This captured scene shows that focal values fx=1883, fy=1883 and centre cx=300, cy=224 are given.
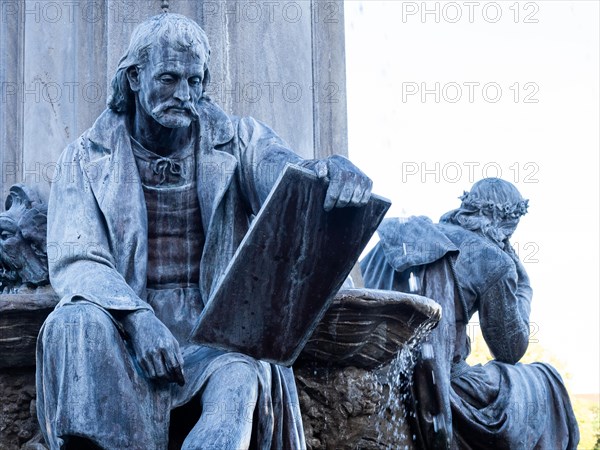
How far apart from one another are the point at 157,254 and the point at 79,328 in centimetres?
94

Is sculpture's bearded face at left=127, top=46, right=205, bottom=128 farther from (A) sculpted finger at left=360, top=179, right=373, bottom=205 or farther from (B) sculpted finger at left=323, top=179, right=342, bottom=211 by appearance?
(A) sculpted finger at left=360, top=179, right=373, bottom=205

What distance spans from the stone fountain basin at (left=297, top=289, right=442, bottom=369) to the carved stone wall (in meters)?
1.66

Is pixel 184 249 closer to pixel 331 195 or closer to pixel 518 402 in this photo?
pixel 331 195

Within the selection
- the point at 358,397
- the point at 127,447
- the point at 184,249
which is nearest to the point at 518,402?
the point at 358,397

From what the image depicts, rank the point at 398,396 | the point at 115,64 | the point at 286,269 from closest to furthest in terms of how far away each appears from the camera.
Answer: the point at 286,269 < the point at 398,396 < the point at 115,64

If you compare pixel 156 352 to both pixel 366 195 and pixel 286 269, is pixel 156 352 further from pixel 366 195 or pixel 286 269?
pixel 366 195

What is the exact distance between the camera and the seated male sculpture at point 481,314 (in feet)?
34.6

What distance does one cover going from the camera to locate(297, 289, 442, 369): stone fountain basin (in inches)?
349

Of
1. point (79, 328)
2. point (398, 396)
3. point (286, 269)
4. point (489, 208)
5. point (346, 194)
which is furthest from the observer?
point (489, 208)

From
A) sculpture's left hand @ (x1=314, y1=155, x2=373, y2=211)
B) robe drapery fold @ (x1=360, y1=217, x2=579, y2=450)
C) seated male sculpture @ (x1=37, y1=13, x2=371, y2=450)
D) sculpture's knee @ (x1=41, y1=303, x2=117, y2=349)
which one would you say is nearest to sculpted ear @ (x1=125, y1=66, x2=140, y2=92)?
seated male sculpture @ (x1=37, y1=13, x2=371, y2=450)

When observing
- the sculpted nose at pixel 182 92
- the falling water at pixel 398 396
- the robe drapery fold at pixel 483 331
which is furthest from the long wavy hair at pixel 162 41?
the robe drapery fold at pixel 483 331

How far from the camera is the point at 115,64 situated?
33.7 ft

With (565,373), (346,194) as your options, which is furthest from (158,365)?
(565,373)

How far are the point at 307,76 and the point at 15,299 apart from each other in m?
2.57
